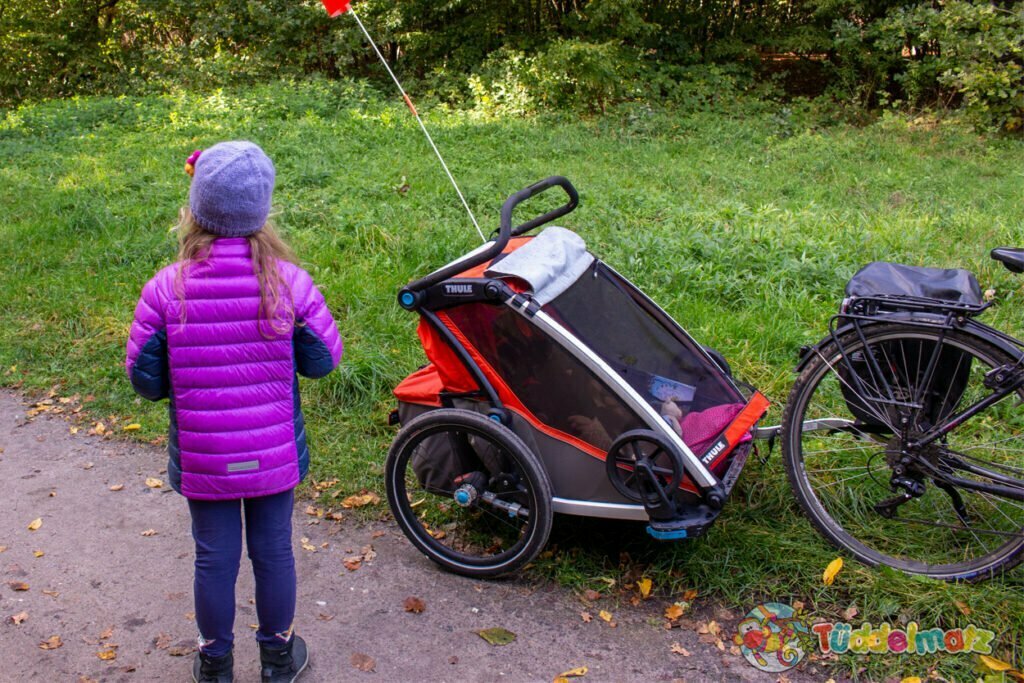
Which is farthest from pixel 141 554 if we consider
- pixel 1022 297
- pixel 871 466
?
pixel 1022 297

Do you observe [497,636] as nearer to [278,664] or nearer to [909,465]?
[278,664]

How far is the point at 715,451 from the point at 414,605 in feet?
4.03

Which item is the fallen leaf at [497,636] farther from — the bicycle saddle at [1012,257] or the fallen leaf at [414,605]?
the bicycle saddle at [1012,257]

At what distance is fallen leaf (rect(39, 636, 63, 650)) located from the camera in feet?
10.7

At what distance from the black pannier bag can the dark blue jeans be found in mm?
2023

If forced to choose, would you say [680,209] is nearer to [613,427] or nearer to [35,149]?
[613,427]

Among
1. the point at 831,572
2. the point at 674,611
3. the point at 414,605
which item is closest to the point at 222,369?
the point at 414,605

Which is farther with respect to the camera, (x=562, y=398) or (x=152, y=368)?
(x=562, y=398)

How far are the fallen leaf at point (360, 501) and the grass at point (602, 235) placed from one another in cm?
10

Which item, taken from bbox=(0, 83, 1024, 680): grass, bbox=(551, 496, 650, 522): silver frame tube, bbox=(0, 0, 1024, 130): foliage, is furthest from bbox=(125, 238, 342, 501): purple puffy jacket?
bbox=(0, 0, 1024, 130): foliage

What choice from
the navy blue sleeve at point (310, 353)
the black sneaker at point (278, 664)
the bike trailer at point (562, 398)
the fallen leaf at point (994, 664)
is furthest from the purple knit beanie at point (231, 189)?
the fallen leaf at point (994, 664)

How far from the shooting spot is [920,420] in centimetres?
333

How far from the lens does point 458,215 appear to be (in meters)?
7.53

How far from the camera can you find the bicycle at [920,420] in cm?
320
